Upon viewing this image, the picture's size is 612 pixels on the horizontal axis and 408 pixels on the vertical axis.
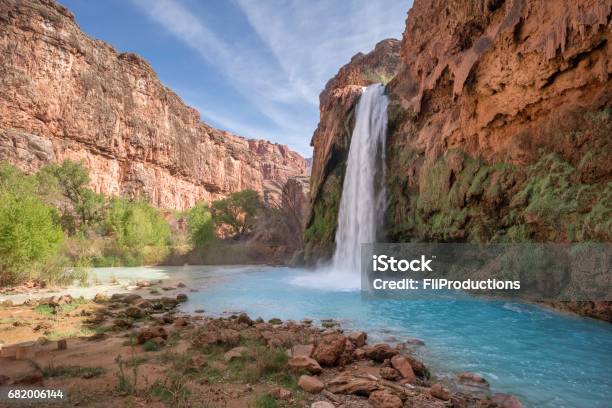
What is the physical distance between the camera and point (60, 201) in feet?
119

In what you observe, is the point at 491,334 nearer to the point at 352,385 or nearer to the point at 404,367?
the point at 404,367

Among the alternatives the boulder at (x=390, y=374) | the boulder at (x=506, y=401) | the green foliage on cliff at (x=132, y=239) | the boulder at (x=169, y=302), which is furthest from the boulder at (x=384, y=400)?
the green foliage on cliff at (x=132, y=239)

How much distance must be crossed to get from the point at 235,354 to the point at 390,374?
2.43 m

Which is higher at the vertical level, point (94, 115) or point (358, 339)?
point (94, 115)

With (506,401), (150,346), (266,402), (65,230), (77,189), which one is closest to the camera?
(266,402)

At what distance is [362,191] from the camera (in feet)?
79.3

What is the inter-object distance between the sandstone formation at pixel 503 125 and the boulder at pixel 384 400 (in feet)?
28.8

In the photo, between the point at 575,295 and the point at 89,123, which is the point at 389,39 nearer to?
the point at 575,295

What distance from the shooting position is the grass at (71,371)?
4.40 m

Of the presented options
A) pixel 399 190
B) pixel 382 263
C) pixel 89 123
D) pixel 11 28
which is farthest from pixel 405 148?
pixel 11 28

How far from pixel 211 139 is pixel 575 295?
277 ft

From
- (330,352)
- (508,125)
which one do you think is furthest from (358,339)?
(508,125)

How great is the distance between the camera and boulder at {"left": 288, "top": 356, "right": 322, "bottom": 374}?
15.6ft

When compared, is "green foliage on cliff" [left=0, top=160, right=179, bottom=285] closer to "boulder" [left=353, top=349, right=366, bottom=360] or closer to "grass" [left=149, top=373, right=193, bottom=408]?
"grass" [left=149, top=373, right=193, bottom=408]
